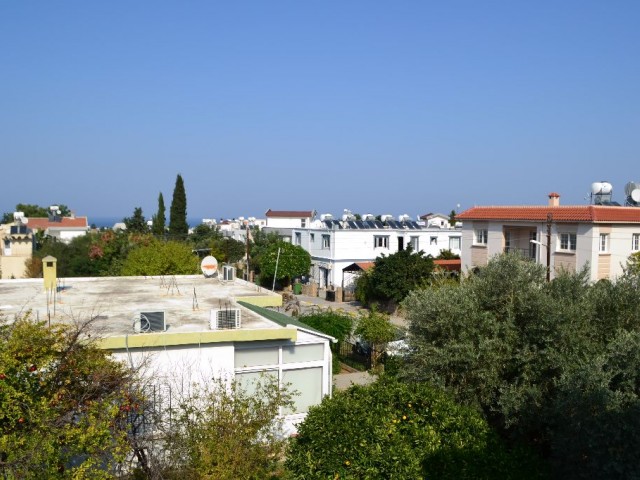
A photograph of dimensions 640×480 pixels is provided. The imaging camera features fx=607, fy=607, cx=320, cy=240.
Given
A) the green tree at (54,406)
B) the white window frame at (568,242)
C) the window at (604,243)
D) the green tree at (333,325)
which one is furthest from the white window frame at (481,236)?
the green tree at (54,406)

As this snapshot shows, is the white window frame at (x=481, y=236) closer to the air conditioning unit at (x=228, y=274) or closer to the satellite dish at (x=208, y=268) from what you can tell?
the air conditioning unit at (x=228, y=274)

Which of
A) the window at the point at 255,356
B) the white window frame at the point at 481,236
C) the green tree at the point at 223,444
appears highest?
the white window frame at the point at 481,236

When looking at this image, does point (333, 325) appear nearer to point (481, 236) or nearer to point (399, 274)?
point (399, 274)

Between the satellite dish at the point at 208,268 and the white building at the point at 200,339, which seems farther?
the satellite dish at the point at 208,268

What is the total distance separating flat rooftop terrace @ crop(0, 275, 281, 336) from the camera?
42.9 ft

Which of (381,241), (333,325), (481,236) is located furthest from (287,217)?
(333,325)

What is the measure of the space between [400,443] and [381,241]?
38.8 m

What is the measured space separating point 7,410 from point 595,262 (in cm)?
2843

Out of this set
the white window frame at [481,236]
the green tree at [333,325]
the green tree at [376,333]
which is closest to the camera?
the green tree at [376,333]

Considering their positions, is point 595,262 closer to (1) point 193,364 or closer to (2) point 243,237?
(1) point 193,364

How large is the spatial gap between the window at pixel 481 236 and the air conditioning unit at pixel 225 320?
26.7 m

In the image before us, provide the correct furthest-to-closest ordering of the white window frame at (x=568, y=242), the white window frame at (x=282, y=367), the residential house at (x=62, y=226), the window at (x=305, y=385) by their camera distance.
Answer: the residential house at (x=62, y=226) < the white window frame at (x=568, y=242) < the window at (x=305, y=385) < the white window frame at (x=282, y=367)

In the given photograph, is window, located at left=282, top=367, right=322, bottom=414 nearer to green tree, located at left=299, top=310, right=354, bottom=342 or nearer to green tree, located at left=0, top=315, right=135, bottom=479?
green tree, located at left=0, top=315, right=135, bottom=479

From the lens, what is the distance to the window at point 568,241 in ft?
101
